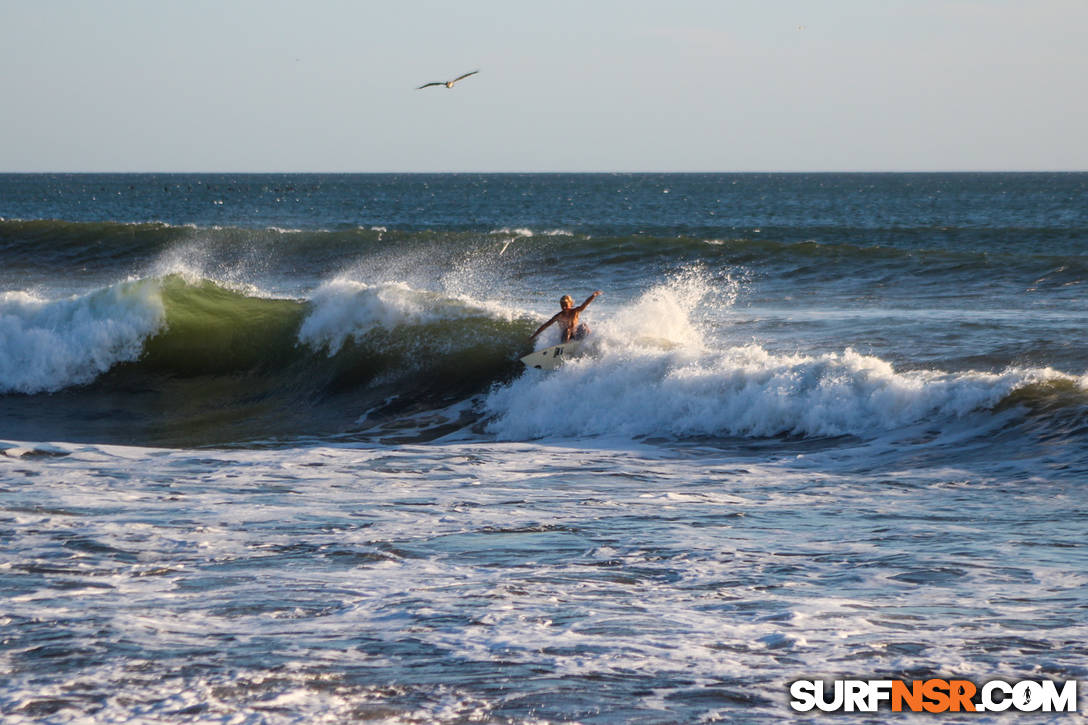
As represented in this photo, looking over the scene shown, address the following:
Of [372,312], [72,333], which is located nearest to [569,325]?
[372,312]

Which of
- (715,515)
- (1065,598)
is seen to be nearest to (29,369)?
(715,515)

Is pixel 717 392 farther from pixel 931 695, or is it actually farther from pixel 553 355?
pixel 931 695

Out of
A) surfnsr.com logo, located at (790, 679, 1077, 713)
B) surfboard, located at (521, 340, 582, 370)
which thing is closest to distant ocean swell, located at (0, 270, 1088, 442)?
surfboard, located at (521, 340, 582, 370)

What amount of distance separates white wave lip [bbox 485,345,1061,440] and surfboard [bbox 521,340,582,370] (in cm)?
20

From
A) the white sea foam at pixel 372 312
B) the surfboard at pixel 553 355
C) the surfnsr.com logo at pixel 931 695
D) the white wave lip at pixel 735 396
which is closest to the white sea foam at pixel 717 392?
the white wave lip at pixel 735 396

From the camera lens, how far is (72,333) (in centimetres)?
2023

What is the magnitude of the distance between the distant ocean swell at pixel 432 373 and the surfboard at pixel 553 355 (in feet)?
0.69

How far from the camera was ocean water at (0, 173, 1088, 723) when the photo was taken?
19.0 ft

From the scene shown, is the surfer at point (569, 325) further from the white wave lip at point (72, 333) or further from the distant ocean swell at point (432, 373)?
the white wave lip at point (72, 333)

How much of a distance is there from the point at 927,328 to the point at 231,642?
15670 millimetres

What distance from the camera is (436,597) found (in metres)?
6.96

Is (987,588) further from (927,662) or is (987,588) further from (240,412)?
(240,412)

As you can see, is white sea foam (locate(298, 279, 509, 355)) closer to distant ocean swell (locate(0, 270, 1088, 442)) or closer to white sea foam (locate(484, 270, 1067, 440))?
distant ocean swell (locate(0, 270, 1088, 442))

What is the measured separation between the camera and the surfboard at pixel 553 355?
16062mm
